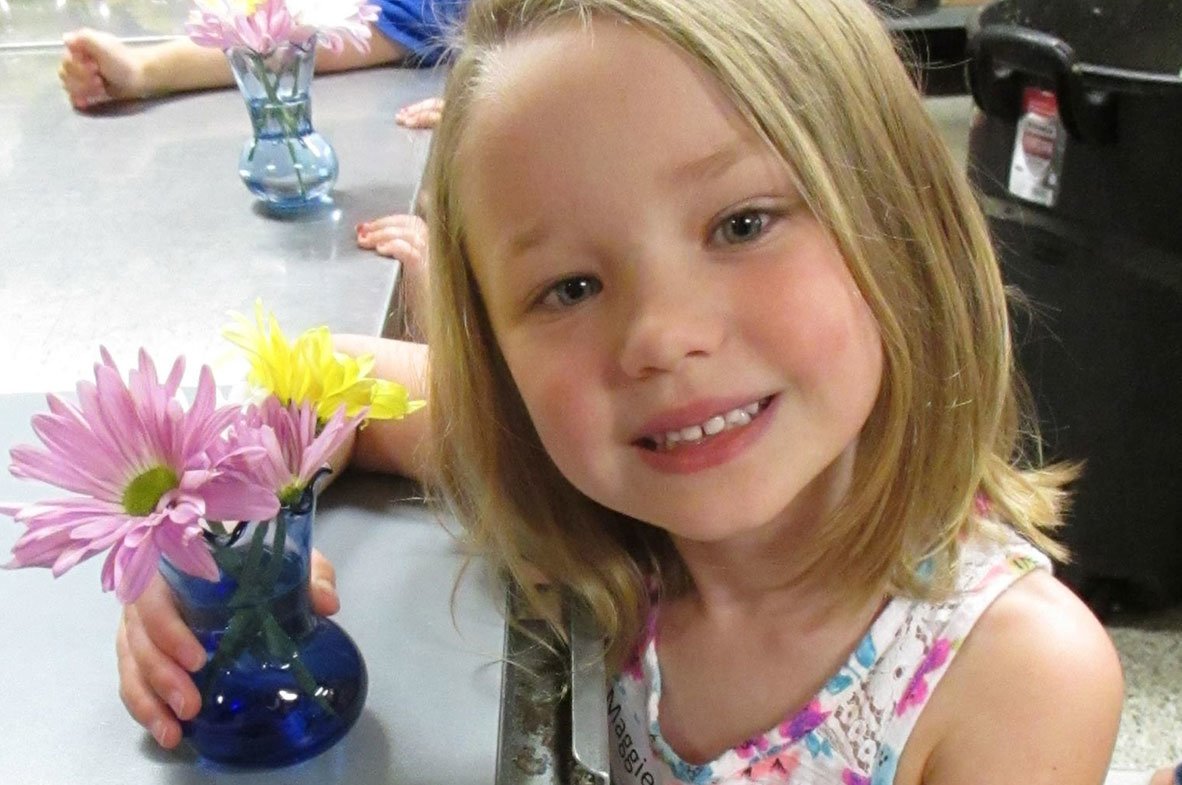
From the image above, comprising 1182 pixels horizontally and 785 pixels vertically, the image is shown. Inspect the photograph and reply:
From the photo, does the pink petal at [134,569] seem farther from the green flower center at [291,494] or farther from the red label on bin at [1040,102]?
the red label on bin at [1040,102]

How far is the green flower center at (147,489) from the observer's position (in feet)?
1.71

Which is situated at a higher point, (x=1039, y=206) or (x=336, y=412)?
(x=336, y=412)

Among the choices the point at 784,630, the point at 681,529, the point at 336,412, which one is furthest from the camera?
the point at 784,630

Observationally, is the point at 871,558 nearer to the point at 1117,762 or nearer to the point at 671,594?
the point at 671,594

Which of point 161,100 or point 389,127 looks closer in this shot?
point 389,127

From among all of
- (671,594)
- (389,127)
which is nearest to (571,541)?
(671,594)

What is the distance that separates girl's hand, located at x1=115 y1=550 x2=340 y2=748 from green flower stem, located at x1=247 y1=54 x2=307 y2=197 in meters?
0.70

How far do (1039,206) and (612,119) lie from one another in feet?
3.51

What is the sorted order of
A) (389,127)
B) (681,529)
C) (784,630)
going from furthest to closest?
(389,127), (784,630), (681,529)

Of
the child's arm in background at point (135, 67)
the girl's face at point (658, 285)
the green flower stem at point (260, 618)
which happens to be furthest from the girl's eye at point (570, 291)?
the child's arm in background at point (135, 67)

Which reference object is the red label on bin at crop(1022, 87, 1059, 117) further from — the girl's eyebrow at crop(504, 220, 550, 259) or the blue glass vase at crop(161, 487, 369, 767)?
the blue glass vase at crop(161, 487, 369, 767)

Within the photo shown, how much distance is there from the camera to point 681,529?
28.9 inches

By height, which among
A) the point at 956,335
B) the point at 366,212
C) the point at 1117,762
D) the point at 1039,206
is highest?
the point at 956,335

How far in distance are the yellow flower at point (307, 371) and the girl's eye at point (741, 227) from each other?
0.22 m
